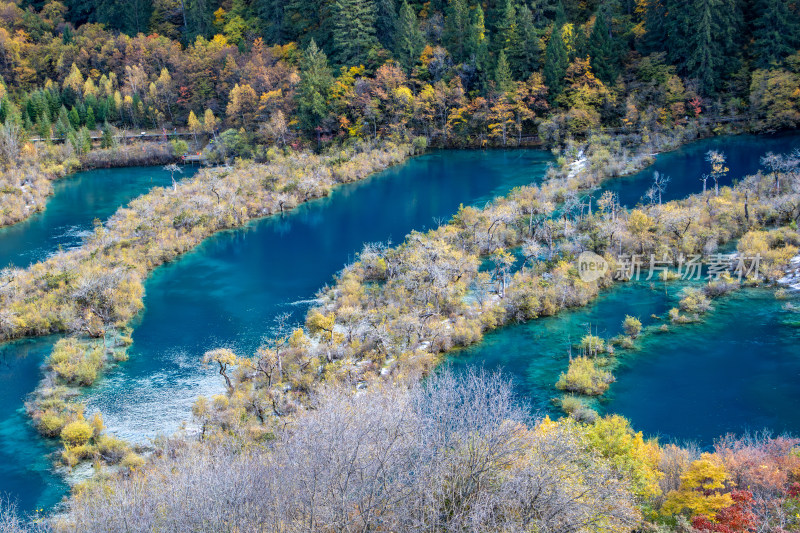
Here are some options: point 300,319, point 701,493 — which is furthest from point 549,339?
point 701,493

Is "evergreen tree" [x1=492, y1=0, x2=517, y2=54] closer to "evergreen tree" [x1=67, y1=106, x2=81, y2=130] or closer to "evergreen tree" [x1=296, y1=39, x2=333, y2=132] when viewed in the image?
"evergreen tree" [x1=296, y1=39, x2=333, y2=132]

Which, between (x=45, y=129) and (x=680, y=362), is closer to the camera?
(x=680, y=362)

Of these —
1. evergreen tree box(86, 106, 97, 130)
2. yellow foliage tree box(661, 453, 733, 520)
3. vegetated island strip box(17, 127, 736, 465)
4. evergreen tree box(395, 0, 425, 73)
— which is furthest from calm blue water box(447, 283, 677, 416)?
evergreen tree box(86, 106, 97, 130)

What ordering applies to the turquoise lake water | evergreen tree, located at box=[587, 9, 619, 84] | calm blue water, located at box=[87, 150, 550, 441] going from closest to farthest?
1. the turquoise lake water
2. calm blue water, located at box=[87, 150, 550, 441]
3. evergreen tree, located at box=[587, 9, 619, 84]

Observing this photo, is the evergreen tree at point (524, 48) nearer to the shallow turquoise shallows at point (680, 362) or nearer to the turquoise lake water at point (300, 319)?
the turquoise lake water at point (300, 319)

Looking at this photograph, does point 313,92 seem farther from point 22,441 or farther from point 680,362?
point 680,362

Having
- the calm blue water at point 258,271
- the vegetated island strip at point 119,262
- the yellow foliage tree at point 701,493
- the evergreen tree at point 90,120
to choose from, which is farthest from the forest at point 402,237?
the calm blue water at point 258,271
